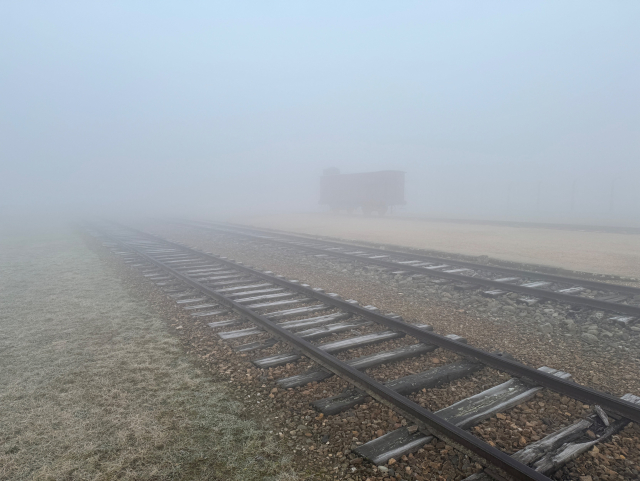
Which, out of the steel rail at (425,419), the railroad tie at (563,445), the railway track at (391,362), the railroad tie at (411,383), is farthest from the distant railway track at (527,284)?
the steel rail at (425,419)

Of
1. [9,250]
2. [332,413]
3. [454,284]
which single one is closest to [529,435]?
[332,413]

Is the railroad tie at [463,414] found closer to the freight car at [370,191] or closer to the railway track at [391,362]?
the railway track at [391,362]

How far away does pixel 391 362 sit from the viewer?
Answer: 4.63 metres

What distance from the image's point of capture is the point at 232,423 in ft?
11.4

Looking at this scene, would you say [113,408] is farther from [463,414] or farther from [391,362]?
[463,414]

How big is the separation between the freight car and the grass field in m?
28.3

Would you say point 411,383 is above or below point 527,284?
below

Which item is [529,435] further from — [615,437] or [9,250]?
[9,250]

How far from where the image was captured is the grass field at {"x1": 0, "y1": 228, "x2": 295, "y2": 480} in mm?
2898

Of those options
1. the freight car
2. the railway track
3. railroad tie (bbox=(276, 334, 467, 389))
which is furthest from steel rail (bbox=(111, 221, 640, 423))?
the freight car

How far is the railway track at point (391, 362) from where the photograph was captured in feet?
9.64

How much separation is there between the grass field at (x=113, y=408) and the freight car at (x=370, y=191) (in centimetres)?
2835

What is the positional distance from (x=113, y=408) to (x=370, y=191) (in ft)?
105

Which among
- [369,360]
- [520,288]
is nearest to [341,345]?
[369,360]
